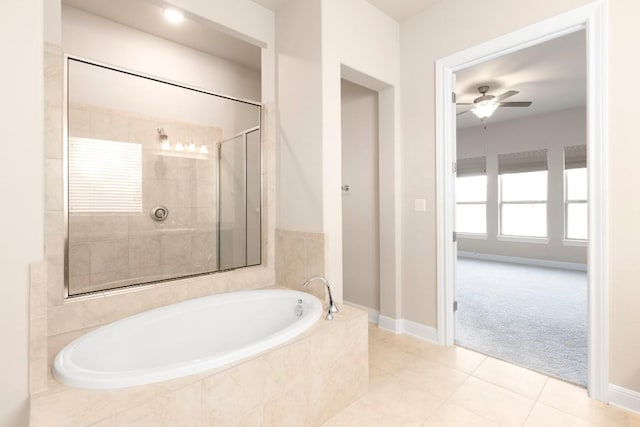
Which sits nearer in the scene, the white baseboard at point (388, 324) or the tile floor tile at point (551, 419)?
the tile floor tile at point (551, 419)

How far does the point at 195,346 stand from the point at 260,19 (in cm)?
242

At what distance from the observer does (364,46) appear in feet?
7.99

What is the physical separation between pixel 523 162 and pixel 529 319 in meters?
3.81

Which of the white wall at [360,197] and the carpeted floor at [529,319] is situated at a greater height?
the white wall at [360,197]

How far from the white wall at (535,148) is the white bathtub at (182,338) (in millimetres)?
5434

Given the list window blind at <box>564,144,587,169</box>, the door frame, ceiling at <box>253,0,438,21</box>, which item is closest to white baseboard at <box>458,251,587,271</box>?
window blind at <box>564,144,587,169</box>

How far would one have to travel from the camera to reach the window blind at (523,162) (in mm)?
5574

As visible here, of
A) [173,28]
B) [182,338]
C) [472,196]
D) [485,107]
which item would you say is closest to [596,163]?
[485,107]

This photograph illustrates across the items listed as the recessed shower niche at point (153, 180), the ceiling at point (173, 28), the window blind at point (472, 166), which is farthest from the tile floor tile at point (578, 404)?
the window blind at point (472, 166)

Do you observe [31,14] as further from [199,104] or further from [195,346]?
[195,346]

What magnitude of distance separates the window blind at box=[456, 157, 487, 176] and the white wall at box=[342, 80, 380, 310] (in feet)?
13.7

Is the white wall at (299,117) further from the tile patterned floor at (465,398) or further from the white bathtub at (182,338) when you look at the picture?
the tile patterned floor at (465,398)

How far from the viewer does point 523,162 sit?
5.77 meters

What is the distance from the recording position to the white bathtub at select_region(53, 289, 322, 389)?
116cm
